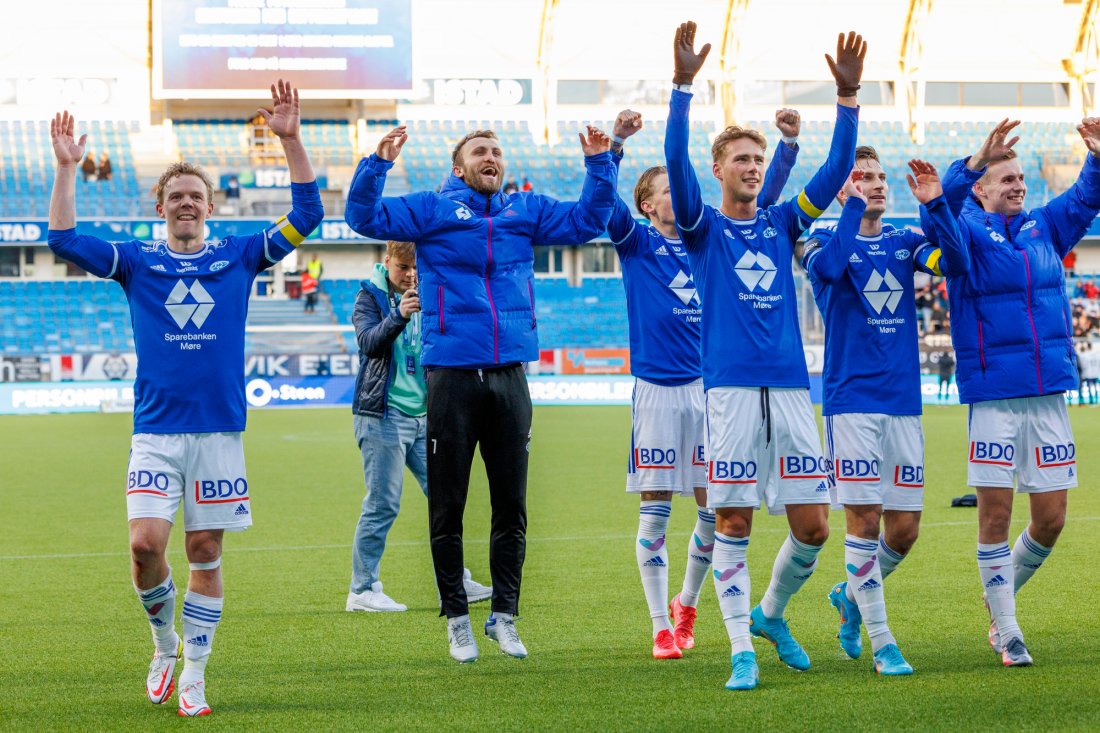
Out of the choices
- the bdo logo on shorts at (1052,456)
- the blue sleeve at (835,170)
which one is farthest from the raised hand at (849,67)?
the bdo logo on shorts at (1052,456)

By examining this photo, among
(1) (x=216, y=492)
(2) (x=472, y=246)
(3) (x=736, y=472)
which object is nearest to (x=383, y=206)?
(2) (x=472, y=246)

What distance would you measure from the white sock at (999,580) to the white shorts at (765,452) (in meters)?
0.85

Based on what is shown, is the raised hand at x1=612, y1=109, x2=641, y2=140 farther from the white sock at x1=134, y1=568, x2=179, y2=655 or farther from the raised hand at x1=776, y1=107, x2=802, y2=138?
the white sock at x1=134, y1=568, x2=179, y2=655

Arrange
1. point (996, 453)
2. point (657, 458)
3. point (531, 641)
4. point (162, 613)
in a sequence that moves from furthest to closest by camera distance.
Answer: point (531, 641) → point (657, 458) → point (996, 453) → point (162, 613)

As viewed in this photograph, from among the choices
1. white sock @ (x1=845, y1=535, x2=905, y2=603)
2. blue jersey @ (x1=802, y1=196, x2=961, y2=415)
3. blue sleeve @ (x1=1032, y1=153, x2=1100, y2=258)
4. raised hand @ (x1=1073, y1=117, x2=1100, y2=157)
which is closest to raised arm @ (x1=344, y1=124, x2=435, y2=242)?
blue jersey @ (x1=802, y1=196, x2=961, y2=415)

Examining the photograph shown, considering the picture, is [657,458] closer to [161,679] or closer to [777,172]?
[777,172]

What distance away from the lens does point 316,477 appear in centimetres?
1445

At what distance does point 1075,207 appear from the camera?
5.80 meters

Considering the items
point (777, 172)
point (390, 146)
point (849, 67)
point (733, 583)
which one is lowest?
point (733, 583)

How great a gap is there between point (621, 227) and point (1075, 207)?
76.7 inches

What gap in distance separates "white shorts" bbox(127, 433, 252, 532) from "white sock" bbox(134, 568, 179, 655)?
0.26 meters

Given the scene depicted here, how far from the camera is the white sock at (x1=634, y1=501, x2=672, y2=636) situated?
5938mm

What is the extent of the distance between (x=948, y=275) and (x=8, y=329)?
1253 inches

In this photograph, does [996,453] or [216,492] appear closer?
[216,492]
